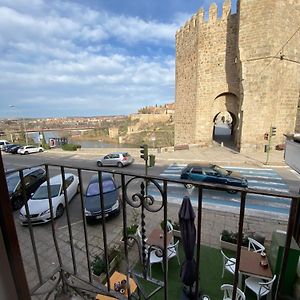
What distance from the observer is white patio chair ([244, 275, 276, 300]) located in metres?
3.45

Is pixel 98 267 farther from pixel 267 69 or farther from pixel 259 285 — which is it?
pixel 267 69

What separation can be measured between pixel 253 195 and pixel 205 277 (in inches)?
215

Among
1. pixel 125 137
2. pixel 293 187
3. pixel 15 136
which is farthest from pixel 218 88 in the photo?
pixel 15 136

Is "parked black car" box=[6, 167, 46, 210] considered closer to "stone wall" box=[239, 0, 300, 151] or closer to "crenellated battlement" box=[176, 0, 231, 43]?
"stone wall" box=[239, 0, 300, 151]

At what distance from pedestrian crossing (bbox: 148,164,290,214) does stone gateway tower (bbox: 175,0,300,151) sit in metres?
5.79

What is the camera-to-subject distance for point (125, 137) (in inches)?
1954

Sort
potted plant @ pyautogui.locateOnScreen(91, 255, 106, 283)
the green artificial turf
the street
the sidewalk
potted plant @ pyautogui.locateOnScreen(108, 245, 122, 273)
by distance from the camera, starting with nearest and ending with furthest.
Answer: the green artificial turf → potted plant @ pyautogui.locateOnScreen(91, 255, 106, 283) → potted plant @ pyautogui.locateOnScreen(108, 245, 122, 273) → the street → the sidewalk

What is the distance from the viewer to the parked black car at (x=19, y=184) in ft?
25.3

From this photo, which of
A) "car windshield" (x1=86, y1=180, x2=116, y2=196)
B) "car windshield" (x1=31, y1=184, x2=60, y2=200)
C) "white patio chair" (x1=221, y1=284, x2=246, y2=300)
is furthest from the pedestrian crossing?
"car windshield" (x1=31, y1=184, x2=60, y2=200)

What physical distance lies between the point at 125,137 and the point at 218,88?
33654 millimetres

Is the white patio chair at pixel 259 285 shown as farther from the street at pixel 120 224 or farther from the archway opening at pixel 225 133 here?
the archway opening at pixel 225 133

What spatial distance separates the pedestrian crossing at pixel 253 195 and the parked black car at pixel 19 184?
521 cm

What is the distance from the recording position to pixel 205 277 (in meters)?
4.25

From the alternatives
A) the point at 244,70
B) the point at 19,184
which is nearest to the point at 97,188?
the point at 19,184
